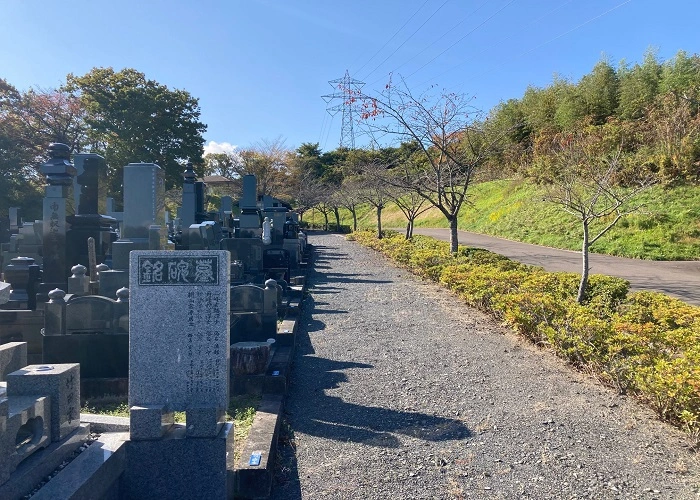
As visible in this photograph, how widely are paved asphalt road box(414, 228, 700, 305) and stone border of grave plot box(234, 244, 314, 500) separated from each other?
7860 mm

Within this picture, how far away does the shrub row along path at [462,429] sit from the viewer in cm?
317

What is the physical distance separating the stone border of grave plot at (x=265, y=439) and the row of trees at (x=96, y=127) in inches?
845

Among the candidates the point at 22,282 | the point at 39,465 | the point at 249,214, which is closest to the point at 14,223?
the point at 249,214

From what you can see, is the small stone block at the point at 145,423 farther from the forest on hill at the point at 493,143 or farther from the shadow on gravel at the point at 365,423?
the forest on hill at the point at 493,143

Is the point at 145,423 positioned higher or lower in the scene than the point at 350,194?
lower

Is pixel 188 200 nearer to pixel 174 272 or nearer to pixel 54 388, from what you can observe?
pixel 174 272

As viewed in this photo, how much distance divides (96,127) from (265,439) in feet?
83.0

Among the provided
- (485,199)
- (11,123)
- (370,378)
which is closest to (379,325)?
(370,378)

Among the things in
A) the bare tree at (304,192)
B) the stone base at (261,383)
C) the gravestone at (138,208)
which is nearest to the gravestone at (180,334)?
the stone base at (261,383)

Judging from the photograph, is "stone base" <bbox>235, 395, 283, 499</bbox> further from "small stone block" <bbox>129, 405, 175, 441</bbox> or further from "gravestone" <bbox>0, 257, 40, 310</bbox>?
"gravestone" <bbox>0, 257, 40, 310</bbox>

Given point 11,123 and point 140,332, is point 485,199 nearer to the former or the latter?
point 11,123

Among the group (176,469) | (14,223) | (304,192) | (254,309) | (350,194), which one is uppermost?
(304,192)

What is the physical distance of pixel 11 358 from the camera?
2600 mm

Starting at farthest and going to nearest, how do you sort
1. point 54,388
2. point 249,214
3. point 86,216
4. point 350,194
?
point 350,194 < point 249,214 < point 86,216 < point 54,388
